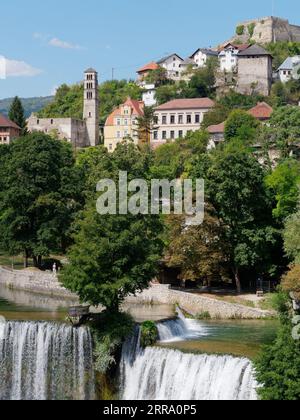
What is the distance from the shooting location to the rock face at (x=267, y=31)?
14375 cm

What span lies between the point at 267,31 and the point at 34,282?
102374 mm

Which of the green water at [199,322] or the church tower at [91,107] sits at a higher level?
the church tower at [91,107]

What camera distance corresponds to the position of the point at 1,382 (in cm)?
3659

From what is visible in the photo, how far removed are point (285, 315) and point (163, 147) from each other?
60.2m

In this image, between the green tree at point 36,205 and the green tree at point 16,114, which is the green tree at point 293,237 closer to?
the green tree at point 36,205

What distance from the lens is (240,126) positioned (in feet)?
280

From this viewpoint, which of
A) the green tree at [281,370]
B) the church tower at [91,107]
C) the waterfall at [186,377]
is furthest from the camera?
the church tower at [91,107]

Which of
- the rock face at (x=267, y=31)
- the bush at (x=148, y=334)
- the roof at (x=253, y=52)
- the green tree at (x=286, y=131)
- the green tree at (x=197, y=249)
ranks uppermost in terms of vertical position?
the rock face at (x=267, y=31)

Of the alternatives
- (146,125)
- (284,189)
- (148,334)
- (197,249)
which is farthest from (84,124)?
(148,334)

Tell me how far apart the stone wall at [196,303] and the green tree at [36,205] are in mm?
9203

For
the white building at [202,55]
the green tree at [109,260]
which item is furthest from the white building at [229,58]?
the green tree at [109,260]

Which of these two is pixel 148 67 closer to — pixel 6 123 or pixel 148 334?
pixel 6 123

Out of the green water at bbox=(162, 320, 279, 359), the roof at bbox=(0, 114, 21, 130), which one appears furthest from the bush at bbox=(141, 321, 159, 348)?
the roof at bbox=(0, 114, 21, 130)
